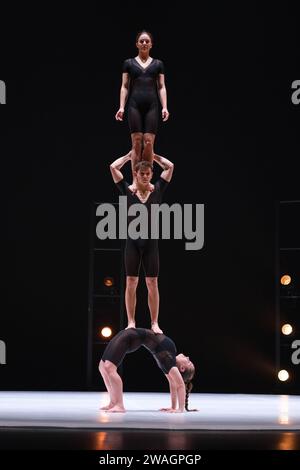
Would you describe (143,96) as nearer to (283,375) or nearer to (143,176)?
(143,176)

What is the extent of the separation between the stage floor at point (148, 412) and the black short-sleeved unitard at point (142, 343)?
0.41 meters

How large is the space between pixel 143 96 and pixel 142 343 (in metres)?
2.11

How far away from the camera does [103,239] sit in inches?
425

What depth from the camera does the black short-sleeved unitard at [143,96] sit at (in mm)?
8180

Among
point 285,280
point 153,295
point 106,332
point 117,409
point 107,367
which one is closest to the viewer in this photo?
point 117,409

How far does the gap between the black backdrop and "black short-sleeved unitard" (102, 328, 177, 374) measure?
304cm

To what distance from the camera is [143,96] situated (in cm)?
817

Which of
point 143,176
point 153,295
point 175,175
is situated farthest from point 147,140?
point 175,175

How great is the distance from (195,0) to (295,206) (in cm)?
260

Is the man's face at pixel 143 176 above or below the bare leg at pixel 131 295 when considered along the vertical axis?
above

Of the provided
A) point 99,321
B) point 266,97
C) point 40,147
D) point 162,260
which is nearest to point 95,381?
point 99,321

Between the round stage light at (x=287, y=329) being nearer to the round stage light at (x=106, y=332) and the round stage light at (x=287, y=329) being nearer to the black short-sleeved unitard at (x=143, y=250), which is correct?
the round stage light at (x=106, y=332)

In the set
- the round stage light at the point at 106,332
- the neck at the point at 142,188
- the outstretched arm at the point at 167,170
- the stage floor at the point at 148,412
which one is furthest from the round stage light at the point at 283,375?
the neck at the point at 142,188
